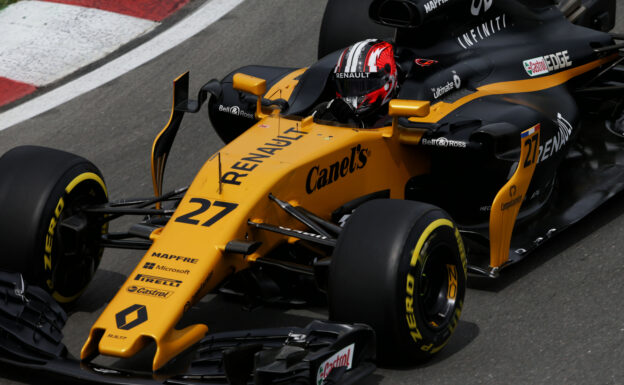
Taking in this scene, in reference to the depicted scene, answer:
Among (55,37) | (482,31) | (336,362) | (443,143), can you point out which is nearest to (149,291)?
(336,362)

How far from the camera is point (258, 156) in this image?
5668mm

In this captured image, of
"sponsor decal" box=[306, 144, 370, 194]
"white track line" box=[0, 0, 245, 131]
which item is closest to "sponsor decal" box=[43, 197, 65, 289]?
"sponsor decal" box=[306, 144, 370, 194]

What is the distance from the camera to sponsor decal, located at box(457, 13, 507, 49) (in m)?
6.93

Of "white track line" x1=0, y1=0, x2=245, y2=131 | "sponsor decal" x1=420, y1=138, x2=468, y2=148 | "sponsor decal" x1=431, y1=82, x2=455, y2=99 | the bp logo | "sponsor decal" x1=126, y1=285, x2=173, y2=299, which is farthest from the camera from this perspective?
"white track line" x1=0, y1=0, x2=245, y2=131

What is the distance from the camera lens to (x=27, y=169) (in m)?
5.73

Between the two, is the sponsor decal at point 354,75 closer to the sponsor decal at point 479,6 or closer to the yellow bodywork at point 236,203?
the yellow bodywork at point 236,203

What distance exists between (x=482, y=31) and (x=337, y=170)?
75.5 inches

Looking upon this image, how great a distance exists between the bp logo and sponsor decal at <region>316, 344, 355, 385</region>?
2.97ft

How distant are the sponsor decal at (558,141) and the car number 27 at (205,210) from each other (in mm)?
2102

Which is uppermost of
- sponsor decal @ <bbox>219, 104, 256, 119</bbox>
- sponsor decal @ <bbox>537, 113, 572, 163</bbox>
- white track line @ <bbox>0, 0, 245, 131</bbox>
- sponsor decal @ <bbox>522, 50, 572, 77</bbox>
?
sponsor decal @ <bbox>522, 50, 572, 77</bbox>

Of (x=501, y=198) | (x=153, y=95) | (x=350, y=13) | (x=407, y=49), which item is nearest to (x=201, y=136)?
(x=153, y=95)

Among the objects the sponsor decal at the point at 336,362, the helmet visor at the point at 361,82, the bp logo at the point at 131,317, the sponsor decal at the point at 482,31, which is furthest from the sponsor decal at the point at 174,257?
the sponsor decal at the point at 482,31

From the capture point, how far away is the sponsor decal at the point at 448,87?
6.45 metres

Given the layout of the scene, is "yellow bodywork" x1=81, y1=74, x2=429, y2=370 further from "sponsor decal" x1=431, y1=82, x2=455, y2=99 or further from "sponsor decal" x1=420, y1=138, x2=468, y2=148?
"sponsor decal" x1=431, y1=82, x2=455, y2=99
